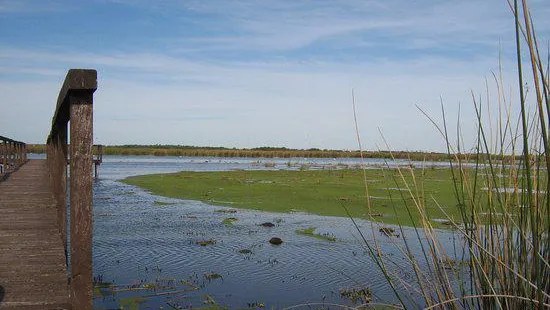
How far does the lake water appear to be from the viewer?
737cm

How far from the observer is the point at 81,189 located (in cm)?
307

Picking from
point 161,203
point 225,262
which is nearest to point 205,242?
point 225,262

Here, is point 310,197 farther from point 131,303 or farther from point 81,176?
point 81,176

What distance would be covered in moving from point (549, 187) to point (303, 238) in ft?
31.2

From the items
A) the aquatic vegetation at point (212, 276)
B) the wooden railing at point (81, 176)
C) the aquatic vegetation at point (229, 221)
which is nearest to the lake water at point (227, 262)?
the aquatic vegetation at point (212, 276)

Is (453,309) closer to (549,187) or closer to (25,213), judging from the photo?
(549,187)

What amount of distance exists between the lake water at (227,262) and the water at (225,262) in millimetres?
15

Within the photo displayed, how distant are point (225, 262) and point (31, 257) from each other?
462 centimetres

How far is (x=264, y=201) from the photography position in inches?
732

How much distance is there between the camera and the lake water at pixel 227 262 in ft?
24.2

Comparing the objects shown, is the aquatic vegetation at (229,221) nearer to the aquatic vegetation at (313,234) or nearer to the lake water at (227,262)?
the lake water at (227,262)

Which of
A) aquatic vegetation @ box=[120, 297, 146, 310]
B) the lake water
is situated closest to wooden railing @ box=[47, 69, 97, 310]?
the lake water

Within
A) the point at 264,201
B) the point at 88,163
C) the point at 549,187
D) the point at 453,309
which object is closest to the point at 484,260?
the point at 453,309

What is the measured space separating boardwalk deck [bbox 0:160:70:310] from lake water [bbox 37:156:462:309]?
1341mm
